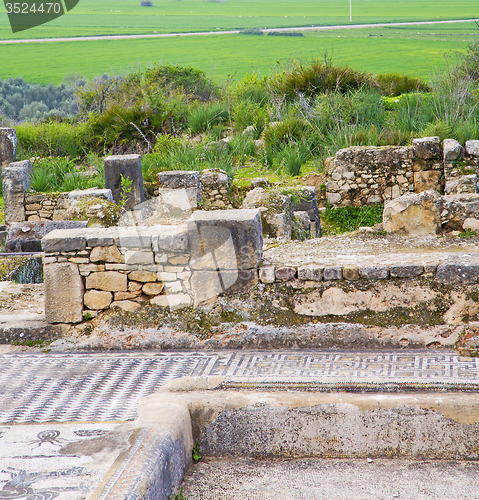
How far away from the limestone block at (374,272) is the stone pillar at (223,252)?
32.8 inches

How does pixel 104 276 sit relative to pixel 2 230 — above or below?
above

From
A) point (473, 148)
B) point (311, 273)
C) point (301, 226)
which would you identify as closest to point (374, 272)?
point (311, 273)

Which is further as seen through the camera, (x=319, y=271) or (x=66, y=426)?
(x=319, y=271)

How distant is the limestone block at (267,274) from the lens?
4488mm

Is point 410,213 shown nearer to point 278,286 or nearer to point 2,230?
point 278,286

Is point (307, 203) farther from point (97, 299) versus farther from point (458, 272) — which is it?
point (97, 299)

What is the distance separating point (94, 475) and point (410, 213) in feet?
12.2

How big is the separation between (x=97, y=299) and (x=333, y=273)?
1.93 m

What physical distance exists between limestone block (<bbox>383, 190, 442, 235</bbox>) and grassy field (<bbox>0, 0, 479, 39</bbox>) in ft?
175

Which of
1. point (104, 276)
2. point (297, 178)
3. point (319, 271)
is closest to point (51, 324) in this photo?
point (104, 276)

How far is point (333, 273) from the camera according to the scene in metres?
4.38

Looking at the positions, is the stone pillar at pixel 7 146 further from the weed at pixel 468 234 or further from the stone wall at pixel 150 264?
the weed at pixel 468 234

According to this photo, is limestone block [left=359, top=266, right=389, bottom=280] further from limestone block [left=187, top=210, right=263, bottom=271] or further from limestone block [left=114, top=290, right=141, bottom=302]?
limestone block [left=114, top=290, right=141, bottom=302]

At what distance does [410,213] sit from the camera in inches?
208
